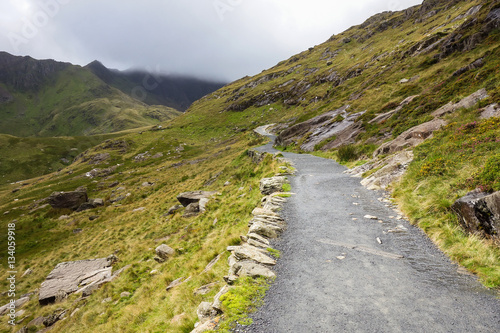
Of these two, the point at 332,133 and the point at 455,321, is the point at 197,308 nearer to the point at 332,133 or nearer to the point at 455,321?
the point at 455,321

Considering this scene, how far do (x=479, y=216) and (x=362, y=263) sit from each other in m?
4.42

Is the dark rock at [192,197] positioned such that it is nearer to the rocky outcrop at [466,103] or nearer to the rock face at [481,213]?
the rock face at [481,213]

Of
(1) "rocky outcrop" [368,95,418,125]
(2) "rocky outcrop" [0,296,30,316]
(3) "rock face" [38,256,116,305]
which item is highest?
(1) "rocky outcrop" [368,95,418,125]

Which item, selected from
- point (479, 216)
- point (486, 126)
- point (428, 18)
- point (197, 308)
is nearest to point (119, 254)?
point (197, 308)

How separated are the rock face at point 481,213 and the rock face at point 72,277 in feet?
68.2

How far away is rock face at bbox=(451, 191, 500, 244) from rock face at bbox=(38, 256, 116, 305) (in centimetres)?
2077

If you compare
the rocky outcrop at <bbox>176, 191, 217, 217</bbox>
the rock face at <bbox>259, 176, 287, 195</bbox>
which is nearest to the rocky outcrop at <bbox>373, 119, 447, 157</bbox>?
the rock face at <bbox>259, 176, 287, 195</bbox>

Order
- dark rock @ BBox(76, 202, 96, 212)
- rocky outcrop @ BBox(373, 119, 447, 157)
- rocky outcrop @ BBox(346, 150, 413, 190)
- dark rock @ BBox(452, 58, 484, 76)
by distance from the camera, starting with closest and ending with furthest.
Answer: rocky outcrop @ BBox(346, 150, 413, 190), rocky outcrop @ BBox(373, 119, 447, 157), dark rock @ BBox(452, 58, 484, 76), dark rock @ BBox(76, 202, 96, 212)

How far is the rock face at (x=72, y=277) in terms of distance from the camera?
16438 millimetres

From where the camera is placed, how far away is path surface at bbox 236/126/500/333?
17.3 ft

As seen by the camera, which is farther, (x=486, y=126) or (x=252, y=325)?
(x=486, y=126)

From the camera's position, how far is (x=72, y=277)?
720 inches

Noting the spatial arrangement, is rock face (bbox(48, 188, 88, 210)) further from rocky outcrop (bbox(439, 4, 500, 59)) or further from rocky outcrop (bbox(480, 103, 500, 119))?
rocky outcrop (bbox(439, 4, 500, 59))

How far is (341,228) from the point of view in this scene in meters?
10.6
